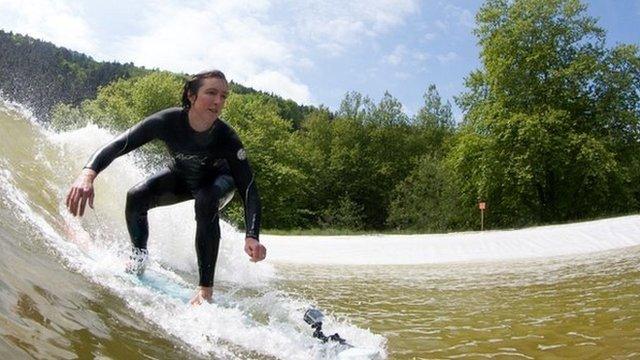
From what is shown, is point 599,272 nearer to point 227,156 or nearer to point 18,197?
point 227,156

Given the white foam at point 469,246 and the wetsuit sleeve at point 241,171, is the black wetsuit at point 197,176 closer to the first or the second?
the wetsuit sleeve at point 241,171

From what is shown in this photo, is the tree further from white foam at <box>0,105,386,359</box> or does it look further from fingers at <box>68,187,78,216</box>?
fingers at <box>68,187,78,216</box>

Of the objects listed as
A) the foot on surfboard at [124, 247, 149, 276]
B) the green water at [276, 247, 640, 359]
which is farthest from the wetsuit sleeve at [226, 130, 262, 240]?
the green water at [276, 247, 640, 359]

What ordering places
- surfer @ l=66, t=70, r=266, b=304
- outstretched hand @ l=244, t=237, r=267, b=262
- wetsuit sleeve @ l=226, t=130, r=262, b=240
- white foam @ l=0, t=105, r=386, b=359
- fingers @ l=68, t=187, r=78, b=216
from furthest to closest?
wetsuit sleeve @ l=226, t=130, r=262, b=240
surfer @ l=66, t=70, r=266, b=304
outstretched hand @ l=244, t=237, r=267, b=262
white foam @ l=0, t=105, r=386, b=359
fingers @ l=68, t=187, r=78, b=216

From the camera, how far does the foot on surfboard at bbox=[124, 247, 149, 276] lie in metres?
4.67

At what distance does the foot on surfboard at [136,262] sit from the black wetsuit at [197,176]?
0.05 m

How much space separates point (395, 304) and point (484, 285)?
2.23 m

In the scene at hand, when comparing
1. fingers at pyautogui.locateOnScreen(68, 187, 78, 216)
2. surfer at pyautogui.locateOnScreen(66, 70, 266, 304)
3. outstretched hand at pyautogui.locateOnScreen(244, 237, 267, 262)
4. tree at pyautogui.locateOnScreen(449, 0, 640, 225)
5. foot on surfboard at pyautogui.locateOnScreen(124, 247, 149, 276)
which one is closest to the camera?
fingers at pyautogui.locateOnScreen(68, 187, 78, 216)

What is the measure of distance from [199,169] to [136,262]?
94cm

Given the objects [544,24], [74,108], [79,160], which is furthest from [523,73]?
[74,108]

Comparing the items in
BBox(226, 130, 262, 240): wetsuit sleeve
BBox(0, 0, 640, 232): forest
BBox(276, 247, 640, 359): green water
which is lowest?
BBox(276, 247, 640, 359): green water

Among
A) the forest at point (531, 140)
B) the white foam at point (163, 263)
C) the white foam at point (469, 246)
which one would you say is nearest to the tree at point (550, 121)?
the forest at point (531, 140)

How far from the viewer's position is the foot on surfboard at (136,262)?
15.3 ft

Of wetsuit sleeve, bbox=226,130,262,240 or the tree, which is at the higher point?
the tree
